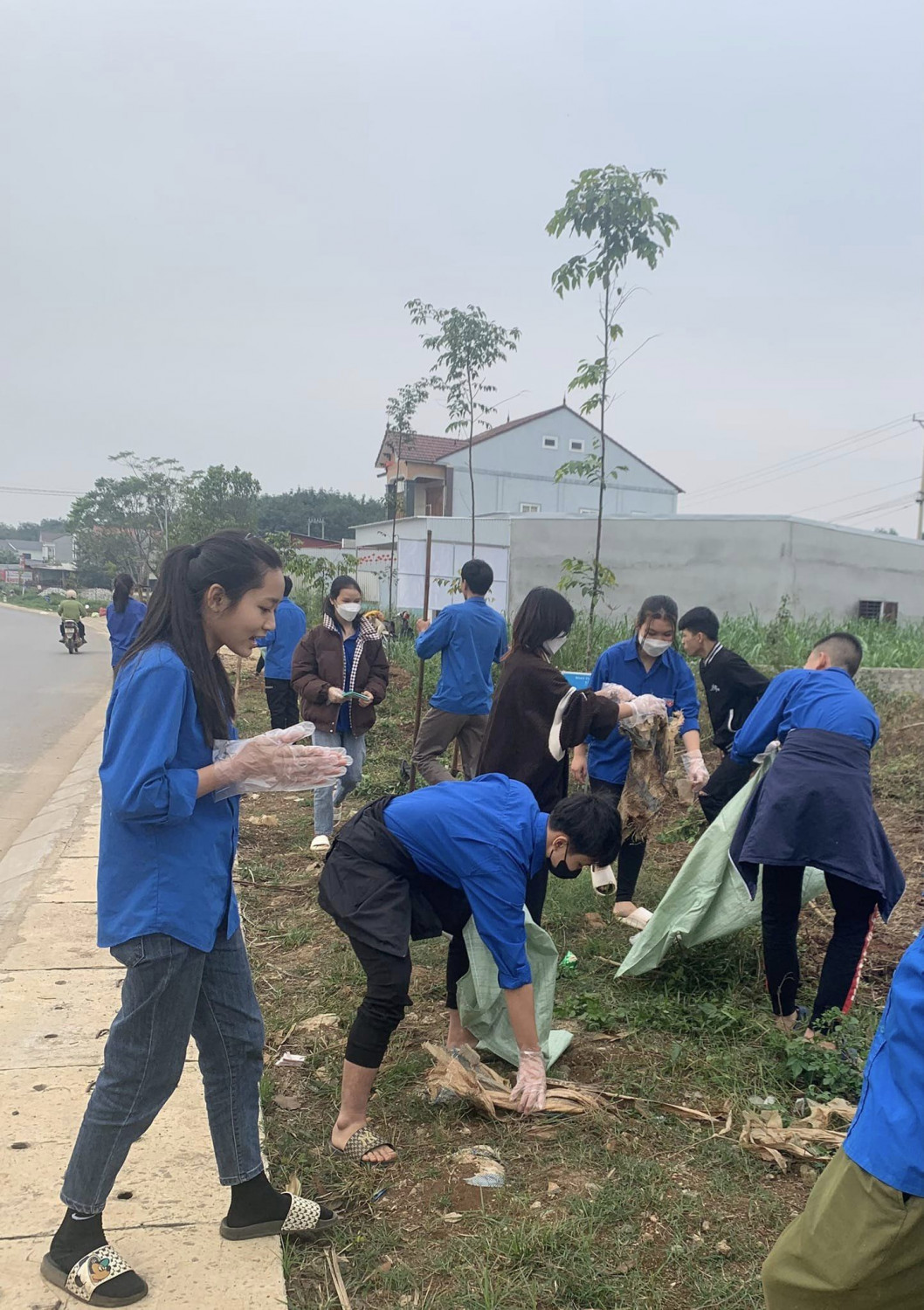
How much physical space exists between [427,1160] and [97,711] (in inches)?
444

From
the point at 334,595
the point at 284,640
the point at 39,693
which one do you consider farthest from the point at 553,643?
the point at 39,693

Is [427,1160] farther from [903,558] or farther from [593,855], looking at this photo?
[903,558]

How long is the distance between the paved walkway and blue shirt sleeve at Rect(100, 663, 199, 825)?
1.19 m

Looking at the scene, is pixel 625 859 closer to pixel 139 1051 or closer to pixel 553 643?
pixel 553 643

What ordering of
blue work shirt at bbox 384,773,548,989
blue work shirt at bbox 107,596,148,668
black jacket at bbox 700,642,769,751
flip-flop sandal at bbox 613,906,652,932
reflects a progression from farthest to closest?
blue work shirt at bbox 107,596,148,668
black jacket at bbox 700,642,769,751
flip-flop sandal at bbox 613,906,652,932
blue work shirt at bbox 384,773,548,989

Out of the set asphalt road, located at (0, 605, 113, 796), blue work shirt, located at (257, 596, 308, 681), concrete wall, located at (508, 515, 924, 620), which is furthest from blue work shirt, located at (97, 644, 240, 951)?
concrete wall, located at (508, 515, 924, 620)

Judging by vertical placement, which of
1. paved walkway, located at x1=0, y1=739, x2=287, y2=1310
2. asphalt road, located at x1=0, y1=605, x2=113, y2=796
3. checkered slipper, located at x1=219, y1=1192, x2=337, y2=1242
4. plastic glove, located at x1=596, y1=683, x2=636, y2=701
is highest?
plastic glove, located at x1=596, y1=683, x2=636, y2=701

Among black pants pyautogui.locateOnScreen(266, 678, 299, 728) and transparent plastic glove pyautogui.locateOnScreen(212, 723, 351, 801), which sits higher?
transparent plastic glove pyautogui.locateOnScreen(212, 723, 351, 801)

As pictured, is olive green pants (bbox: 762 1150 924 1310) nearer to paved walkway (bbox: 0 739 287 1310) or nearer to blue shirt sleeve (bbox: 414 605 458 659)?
paved walkway (bbox: 0 739 287 1310)

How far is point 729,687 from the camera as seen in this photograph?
16.1 feet

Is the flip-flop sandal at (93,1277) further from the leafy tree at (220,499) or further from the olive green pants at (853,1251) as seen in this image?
the leafy tree at (220,499)

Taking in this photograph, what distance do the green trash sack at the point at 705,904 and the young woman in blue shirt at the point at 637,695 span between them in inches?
29.3

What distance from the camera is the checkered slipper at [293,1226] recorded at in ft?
8.15

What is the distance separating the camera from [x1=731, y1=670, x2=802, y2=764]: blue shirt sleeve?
148 inches
